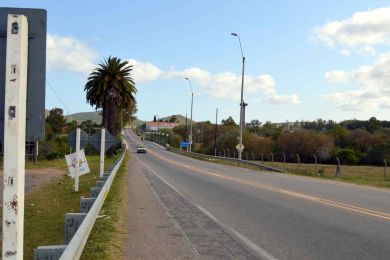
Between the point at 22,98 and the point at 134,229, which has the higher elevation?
the point at 22,98

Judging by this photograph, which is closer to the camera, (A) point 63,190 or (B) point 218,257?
(B) point 218,257

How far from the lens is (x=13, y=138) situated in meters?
3.99

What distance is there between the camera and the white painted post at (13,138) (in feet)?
13.0

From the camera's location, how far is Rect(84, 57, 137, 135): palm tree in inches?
2174

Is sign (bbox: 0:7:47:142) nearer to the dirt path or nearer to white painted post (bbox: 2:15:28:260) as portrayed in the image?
white painted post (bbox: 2:15:28:260)

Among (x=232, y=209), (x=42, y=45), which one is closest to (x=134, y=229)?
(x=232, y=209)

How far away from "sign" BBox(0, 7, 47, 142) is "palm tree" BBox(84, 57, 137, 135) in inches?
1970

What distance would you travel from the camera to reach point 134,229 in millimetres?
10469

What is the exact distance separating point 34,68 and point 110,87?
52.5 metres

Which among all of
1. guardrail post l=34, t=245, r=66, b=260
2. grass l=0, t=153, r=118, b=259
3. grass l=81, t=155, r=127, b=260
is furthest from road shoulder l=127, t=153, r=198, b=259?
guardrail post l=34, t=245, r=66, b=260

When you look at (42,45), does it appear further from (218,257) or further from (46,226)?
(46,226)

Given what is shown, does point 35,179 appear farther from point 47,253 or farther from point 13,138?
point 13,138

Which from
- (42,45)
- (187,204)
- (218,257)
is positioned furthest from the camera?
(187,204)

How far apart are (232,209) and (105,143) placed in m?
10.9
